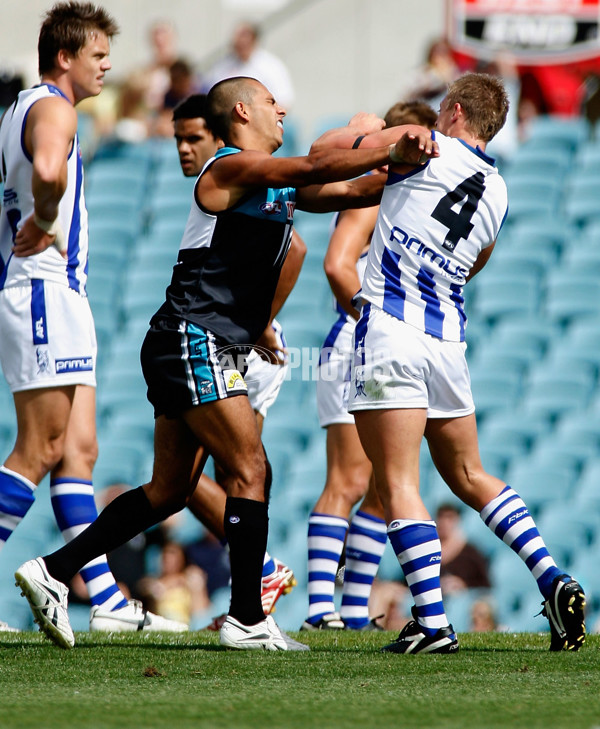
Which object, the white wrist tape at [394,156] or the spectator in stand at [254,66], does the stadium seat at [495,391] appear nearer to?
the spectator in stand at [254,66]

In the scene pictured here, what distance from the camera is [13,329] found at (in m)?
4.90

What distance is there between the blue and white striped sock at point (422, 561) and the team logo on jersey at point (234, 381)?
2.59 ft

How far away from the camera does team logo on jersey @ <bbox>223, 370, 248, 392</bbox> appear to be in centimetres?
440

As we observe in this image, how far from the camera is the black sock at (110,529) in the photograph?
4512 mm

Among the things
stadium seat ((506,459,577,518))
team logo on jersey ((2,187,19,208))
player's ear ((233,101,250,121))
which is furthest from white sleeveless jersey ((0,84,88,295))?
stadium seat ((506,459,577,518))

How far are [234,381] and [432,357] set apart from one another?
77 cm

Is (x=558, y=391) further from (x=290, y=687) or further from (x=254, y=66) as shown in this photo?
(x=290, y=687)

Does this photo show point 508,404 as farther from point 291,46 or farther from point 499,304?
point 291,46

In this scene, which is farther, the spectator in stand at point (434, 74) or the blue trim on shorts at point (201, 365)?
the spectator in stand at point (434, 74)

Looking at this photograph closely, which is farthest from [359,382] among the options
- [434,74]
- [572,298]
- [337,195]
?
[434,74]

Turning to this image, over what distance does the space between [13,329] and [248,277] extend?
1098 mm

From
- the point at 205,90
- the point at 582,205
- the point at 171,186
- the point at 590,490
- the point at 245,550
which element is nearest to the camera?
the point at 245,550

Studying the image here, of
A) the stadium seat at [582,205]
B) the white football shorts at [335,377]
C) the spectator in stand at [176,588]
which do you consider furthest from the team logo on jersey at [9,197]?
the stadium seat at [582,205]

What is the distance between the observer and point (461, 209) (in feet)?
14.8
